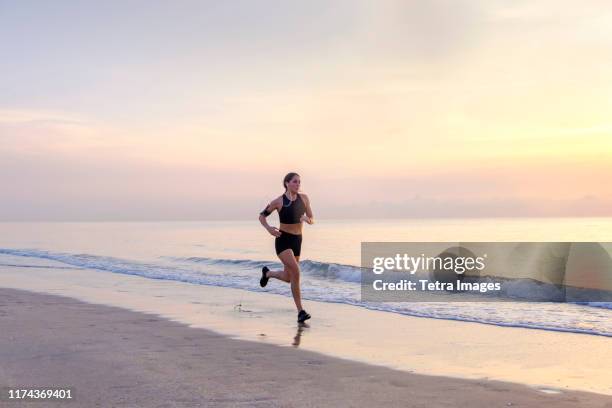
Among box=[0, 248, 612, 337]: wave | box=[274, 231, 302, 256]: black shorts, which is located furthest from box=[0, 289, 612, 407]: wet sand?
box=[0, 248, 612, 337]: wave

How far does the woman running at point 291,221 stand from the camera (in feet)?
33.1

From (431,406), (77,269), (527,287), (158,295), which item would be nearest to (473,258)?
(527,287)

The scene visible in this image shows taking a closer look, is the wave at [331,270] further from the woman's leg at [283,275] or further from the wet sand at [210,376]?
the wet sand at [210,376]

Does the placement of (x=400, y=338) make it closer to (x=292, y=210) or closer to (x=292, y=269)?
(x=292, y=269)

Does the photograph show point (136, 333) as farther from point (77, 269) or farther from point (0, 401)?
point (77, 269)

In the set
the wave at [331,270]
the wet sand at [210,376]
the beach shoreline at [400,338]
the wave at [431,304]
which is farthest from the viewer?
the wave at [331,270]

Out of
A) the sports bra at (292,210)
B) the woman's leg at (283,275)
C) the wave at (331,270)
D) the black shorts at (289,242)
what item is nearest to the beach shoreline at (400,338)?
the woman's leg at (283,275)

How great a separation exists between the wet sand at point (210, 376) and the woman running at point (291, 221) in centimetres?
190

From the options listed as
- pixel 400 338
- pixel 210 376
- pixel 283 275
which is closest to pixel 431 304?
pixel 283 275

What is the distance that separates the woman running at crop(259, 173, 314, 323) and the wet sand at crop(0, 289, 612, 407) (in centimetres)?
190

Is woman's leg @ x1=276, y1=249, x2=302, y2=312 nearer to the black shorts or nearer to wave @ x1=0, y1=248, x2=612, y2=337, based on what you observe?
the black shorts

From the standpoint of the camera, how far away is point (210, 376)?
6.27m

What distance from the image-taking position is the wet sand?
5.41m

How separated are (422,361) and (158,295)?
354 inches
